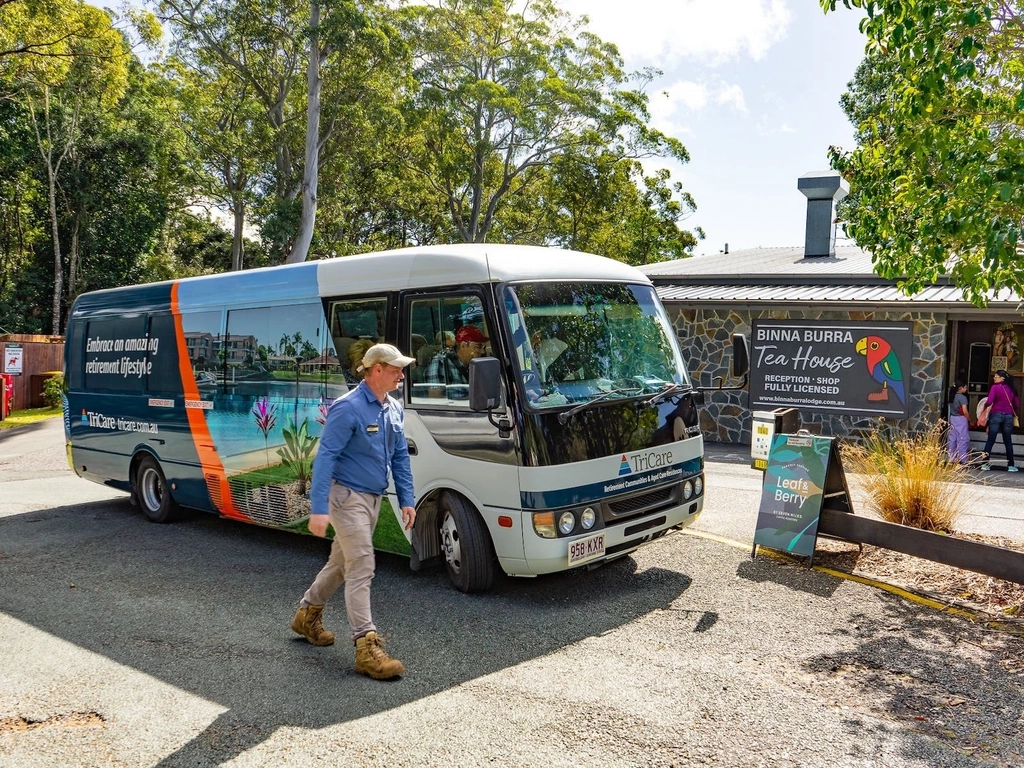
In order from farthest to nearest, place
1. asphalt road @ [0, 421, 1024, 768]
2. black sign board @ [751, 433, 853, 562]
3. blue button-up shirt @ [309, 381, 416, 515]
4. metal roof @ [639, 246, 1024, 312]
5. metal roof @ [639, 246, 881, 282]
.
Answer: metal roof @ [639, 246, 881, 282], metal roof @ [639, 246, 1024, 312], black sign board @ [751, 433, 853, 562], blue button-up shirt @ [309, 381, 416, 515], asphalt road @ [0, 421, 1024, 768]

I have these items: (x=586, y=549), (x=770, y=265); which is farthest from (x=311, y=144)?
(x=586, y=549)

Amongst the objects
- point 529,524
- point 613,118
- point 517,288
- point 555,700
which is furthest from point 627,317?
point 613,118

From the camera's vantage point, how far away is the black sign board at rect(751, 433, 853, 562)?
7.24 metres

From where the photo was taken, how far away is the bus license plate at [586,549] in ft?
19.8

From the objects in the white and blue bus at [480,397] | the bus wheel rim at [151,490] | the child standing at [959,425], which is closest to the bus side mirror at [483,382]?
the white and blue bus at [480,397]

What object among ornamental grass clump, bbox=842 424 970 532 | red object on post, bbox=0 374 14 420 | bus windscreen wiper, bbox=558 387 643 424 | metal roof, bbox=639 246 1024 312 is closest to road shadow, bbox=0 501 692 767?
bus windscreen wiper, bbox=558 387 643 424

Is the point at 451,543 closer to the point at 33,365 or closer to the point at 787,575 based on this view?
the point at 787,575

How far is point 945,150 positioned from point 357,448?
4.73 meters

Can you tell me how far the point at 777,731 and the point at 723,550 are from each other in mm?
3553

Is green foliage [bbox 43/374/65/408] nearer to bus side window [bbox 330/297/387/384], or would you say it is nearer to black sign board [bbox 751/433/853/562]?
bus side window [bbox 330/297/387/384]

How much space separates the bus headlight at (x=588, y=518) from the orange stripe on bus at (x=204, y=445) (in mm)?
3785

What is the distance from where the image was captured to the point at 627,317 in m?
6.94

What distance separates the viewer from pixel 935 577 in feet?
22.8

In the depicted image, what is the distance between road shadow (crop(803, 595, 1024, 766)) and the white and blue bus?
5.70ft
